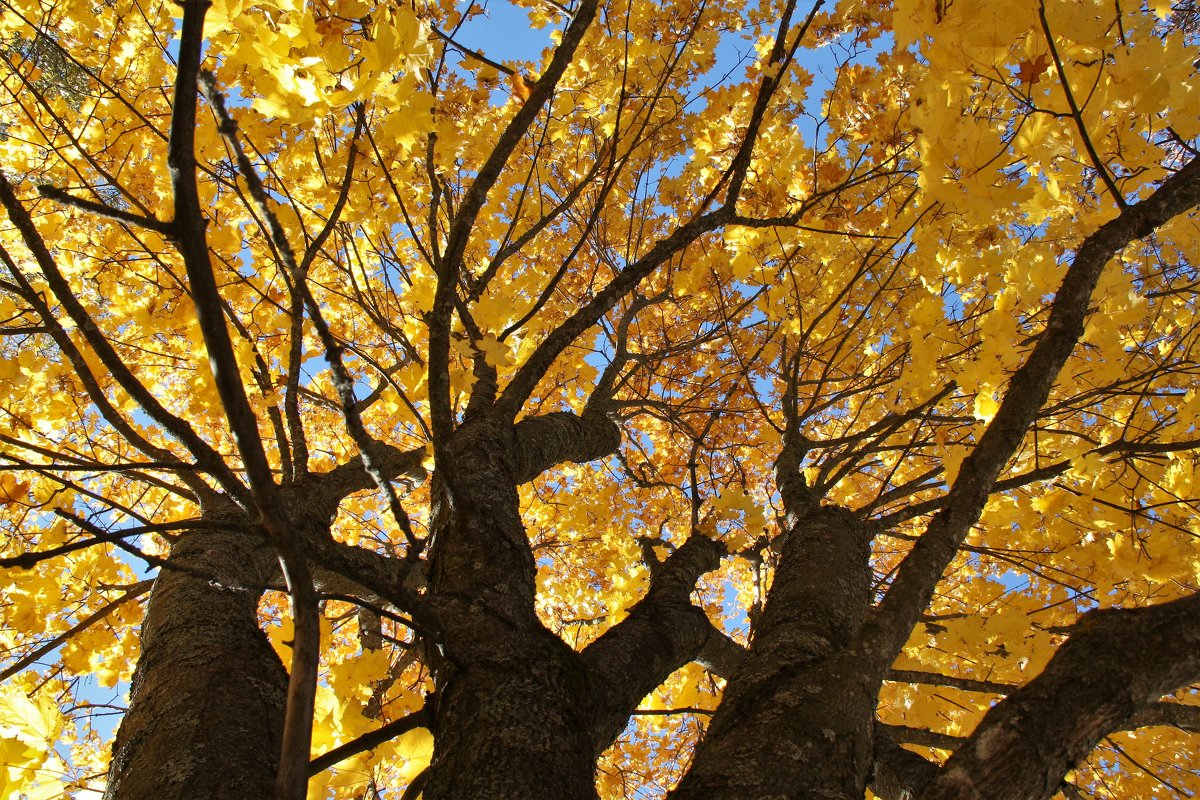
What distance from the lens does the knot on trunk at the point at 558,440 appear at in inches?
93.5

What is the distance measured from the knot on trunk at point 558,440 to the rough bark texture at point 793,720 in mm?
1052

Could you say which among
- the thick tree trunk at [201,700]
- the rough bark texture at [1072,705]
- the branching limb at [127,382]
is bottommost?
the rough bark texture at [1072,705]

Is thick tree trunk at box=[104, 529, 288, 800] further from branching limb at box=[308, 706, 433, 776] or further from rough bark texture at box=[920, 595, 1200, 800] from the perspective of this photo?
rough bark texture at box=[920, 595, 1200, 800]

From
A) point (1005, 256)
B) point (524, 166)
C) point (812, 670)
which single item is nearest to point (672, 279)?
point (524, 166)

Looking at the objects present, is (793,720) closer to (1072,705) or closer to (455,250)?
(1072,705)

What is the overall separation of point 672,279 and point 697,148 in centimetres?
76

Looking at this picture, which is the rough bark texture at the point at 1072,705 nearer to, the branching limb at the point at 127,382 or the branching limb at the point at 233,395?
the branching limb at the point at 233,395

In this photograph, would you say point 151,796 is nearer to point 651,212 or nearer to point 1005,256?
point 1005,256

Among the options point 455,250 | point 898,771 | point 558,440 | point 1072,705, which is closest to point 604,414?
point 558,440

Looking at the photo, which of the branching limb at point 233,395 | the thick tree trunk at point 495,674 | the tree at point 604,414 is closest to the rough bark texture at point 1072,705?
the tree at point 604,414

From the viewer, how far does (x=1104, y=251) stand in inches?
52.9

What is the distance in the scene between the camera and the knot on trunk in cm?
238

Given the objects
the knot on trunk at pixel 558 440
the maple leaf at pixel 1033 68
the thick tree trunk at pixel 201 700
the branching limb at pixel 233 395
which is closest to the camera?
the branching limb at pixel 233 395

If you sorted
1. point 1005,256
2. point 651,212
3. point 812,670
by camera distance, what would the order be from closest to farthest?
point 812,670
point 1005,256
point 651,212
